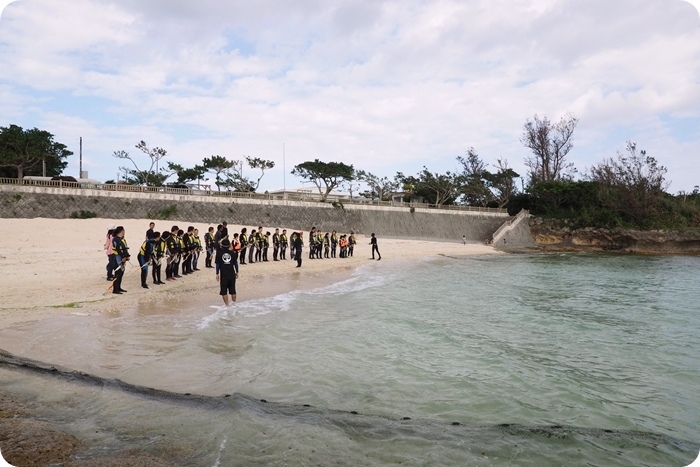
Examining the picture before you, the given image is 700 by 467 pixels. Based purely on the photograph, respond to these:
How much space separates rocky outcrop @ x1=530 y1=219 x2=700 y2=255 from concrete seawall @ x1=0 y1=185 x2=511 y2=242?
4.28 m

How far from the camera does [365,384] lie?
19.1 ft

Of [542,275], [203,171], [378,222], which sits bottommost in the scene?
[542,275]

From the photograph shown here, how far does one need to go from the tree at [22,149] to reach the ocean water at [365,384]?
34211 mm

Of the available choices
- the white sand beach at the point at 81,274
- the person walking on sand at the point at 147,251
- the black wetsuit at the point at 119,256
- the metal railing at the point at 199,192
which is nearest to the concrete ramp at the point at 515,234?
the metal railing at the point at 199,192

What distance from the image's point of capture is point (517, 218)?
144 ft

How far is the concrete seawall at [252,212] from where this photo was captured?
27500mm

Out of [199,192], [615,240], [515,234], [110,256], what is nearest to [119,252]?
[110,256]

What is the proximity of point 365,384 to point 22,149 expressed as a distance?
1614 inches

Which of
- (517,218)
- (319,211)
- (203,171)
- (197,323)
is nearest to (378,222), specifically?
(319,211)

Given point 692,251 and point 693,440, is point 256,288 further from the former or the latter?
point 692,251

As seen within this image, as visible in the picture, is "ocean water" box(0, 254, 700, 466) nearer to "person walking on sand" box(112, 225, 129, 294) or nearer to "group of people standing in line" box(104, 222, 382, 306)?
"group of people standing in line" box(104, 222, 382, 306)

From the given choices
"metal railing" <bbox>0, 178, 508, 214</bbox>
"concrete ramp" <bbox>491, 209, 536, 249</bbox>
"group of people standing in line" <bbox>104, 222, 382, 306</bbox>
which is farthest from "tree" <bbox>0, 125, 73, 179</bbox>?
"concrete ramp" <bbox>491, 209, 536, 249</bbox>

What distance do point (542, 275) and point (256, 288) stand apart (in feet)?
48.1

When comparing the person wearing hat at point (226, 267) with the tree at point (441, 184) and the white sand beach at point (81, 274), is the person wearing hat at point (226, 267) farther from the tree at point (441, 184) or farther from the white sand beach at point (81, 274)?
the tree at point (441, 184)
